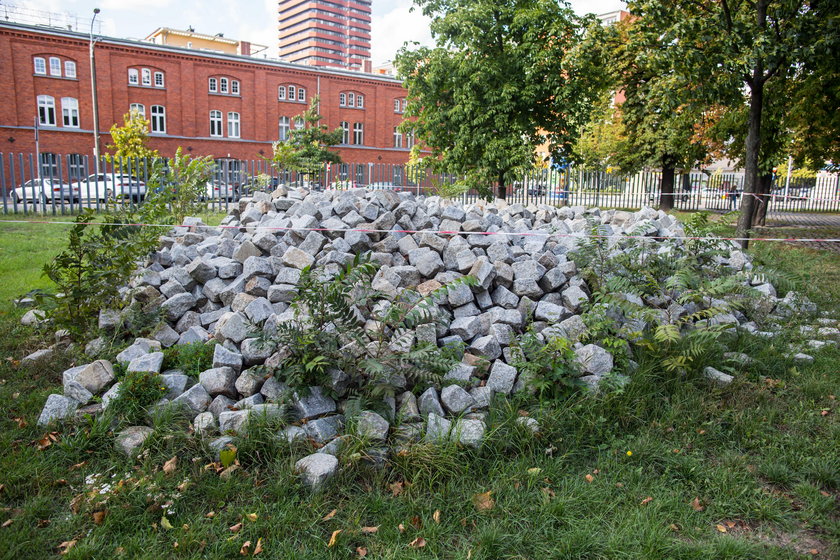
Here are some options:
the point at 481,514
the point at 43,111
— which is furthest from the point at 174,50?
the point at 481,514

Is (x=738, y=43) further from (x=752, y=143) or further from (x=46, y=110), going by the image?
(x=46, y=110)

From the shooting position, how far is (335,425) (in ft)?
13.7

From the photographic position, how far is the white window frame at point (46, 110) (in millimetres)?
42625

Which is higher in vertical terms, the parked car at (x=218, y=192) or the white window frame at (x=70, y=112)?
the white window frame at (x=70, y=112)

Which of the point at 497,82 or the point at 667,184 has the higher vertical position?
A: the point at 497,82

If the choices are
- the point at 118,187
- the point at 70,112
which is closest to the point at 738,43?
the point at 118,187

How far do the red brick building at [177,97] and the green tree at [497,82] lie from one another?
26359 mm

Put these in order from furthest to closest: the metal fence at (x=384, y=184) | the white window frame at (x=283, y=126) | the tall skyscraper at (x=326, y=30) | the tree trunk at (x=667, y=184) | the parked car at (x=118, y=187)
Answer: the tall skyscraper at (x=326, y=30), the white window frame at (x=283, y=126), the tree trunk at (x=667, y=184), the metal fence at (x=384, y=184), the parked car at (x=118, y=187)

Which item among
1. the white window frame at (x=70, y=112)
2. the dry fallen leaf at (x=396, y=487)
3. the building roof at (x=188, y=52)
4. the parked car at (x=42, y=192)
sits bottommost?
the dry fallen leaf at (x=396, y=487)

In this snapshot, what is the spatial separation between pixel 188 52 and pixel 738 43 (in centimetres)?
4556

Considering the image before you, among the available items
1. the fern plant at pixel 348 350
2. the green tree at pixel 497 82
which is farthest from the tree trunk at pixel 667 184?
the fern plant at pixel 348 350

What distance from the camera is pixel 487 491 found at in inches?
146

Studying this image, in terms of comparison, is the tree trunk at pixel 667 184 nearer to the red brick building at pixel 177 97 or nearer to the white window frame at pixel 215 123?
the red brick building at pixel 177 97

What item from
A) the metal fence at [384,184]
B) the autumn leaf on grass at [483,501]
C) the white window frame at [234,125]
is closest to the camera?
the autumn leaf on grass at [483,501]
